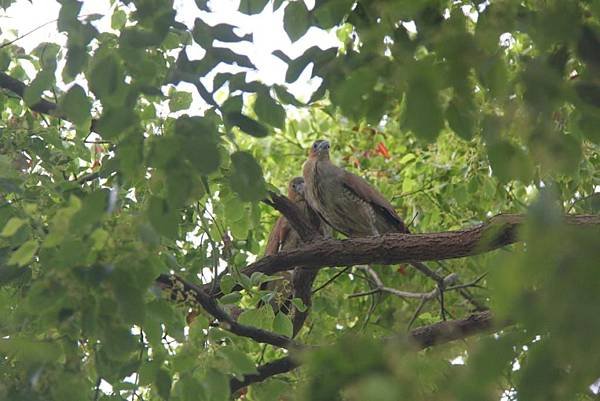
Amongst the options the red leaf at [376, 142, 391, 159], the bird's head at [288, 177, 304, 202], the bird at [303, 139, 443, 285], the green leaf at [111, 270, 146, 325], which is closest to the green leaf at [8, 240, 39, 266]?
the green leaf at [111, 270, 146, 325]

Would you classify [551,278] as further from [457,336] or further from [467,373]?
[457,336]

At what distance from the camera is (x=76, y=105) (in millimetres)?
2887

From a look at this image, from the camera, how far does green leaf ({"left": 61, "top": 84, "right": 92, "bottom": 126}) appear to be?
289 centimetres

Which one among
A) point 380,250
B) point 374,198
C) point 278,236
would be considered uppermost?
point 374,198

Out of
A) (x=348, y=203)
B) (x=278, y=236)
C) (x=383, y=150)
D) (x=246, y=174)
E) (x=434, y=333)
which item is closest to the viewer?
(x=246, y=174)

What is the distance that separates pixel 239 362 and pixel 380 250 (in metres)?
1.77

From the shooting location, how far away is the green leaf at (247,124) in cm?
271

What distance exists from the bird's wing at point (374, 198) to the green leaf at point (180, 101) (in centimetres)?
353

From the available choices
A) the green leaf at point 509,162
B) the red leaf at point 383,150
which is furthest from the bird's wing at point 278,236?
the green leaf at point 509,162

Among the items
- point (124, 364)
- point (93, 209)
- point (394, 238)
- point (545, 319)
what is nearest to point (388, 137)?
point (394, 238)

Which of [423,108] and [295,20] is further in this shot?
[295,20]

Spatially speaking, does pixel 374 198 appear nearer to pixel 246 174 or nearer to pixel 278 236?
pixel 278 236

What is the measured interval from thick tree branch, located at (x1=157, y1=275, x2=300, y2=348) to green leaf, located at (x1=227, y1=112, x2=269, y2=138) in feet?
2.45

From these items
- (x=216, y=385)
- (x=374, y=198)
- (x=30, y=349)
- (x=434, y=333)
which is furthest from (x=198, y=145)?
(x=374, y=198)
